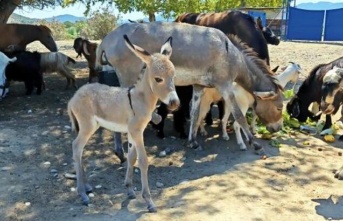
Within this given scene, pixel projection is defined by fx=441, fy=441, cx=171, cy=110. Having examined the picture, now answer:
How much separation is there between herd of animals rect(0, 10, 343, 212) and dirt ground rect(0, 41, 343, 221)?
0.21 meters

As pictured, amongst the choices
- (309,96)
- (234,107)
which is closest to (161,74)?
(234,107)

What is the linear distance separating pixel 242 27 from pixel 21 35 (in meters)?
6.01

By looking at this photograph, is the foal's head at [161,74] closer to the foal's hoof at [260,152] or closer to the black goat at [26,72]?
the foal's hoof at [260,152]

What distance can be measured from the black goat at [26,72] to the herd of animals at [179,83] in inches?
0.8

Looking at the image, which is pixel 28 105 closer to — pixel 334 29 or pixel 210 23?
pixel 210 23

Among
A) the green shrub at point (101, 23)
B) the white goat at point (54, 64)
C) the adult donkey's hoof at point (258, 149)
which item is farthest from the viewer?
the green shrub at point (101, 23)

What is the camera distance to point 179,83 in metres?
5.96

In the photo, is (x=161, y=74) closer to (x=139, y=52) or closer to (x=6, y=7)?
(x=139, y=52)

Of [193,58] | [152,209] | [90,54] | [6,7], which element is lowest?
[152,209]

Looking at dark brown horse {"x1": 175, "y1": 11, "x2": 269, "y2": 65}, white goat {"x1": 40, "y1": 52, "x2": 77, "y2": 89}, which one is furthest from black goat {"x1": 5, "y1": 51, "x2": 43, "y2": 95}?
dark brown horse {"x1": 175, "y1": 11, "x2": 269, "y2": 65}

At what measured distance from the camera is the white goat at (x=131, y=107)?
398cm

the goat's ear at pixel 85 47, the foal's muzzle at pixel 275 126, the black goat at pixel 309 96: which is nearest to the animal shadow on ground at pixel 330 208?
the foal's muzzle at pixel 275 126

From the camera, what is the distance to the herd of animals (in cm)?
427

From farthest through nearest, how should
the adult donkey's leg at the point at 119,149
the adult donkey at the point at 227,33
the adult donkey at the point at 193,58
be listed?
1. the adult donkey at the point at 227,33
2. the adult donkey at the point at 193,58
3. the adult donkey's leg at the point at 119,149
